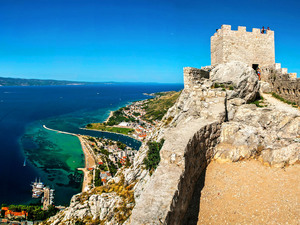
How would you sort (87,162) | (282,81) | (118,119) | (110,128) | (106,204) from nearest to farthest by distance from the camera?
(106,204) < (282,81) < (87,162) < (110,128) < (118,119)

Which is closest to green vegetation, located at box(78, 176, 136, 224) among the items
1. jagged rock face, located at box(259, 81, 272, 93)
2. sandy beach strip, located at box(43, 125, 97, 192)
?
jagged rock face, located at box(259, 81, 272, 93)

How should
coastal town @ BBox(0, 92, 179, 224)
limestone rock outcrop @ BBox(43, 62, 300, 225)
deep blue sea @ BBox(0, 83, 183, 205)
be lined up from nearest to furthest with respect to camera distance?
limestone rock outcrop @ BBox(43, 62, 300, 225), coastal town @ BBox(0, 92, 179, 224), deep blue sea @ BBox(0, 83, 183, 205)

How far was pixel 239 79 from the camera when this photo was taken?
12.8 meters

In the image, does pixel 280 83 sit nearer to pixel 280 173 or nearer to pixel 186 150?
pixel 280 173

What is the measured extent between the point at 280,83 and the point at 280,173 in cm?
821

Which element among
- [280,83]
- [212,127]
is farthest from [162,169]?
[280,83]

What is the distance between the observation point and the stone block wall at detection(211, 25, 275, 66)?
49.2ft

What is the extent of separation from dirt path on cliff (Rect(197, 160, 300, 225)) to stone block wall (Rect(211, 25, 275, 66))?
9.00 meters

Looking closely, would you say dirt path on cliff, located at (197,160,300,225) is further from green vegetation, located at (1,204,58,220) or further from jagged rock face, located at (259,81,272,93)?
green vegetation, located at (1,204,58,220)

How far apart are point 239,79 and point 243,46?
12.6ft

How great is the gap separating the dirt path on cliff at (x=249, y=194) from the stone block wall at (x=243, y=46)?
9004mm

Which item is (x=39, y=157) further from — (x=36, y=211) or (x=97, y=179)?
(x=36, y=211)

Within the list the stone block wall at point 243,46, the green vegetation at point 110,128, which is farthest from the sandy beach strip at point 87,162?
the stone block wall at point 243,46

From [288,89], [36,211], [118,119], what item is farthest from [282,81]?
[118,119]
